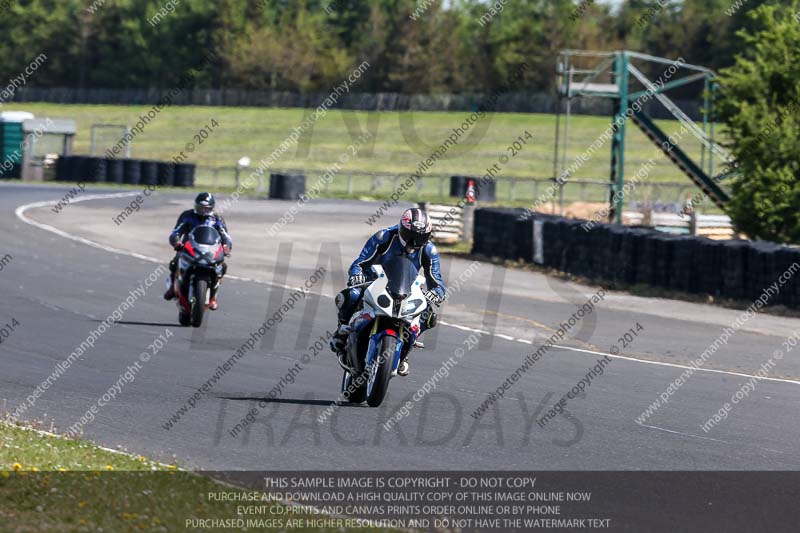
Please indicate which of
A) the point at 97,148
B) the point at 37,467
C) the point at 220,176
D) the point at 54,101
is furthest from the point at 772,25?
the point at 54,101

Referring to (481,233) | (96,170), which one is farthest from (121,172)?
(481,233)

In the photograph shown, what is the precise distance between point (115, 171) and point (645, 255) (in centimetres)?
3301

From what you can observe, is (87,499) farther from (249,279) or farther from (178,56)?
(178,56)

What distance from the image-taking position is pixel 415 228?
35.7 ft

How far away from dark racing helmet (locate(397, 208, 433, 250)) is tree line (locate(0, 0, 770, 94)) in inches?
3645

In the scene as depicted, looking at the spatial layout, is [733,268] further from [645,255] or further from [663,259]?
[645,255]

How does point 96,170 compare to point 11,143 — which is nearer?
point 96,170

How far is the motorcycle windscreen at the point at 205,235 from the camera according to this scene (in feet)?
53.5

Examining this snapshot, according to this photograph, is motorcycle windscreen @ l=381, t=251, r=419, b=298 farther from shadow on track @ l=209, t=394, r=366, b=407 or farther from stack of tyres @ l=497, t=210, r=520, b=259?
stack of tyres @ l=497, t=210, r=520, b=259

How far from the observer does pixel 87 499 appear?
7.46m

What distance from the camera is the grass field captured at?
80.4 m

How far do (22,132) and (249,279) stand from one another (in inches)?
1283

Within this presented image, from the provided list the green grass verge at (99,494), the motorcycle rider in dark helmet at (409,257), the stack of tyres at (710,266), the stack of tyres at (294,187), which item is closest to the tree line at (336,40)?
the stack of tyres at (294,187)

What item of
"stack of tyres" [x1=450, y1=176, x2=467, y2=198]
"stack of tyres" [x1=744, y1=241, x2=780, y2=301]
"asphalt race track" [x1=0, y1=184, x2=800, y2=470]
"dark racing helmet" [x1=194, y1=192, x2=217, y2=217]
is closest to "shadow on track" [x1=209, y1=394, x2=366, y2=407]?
"asphalt race track" [x1=0, y1=184, x2=800, y2=470]
